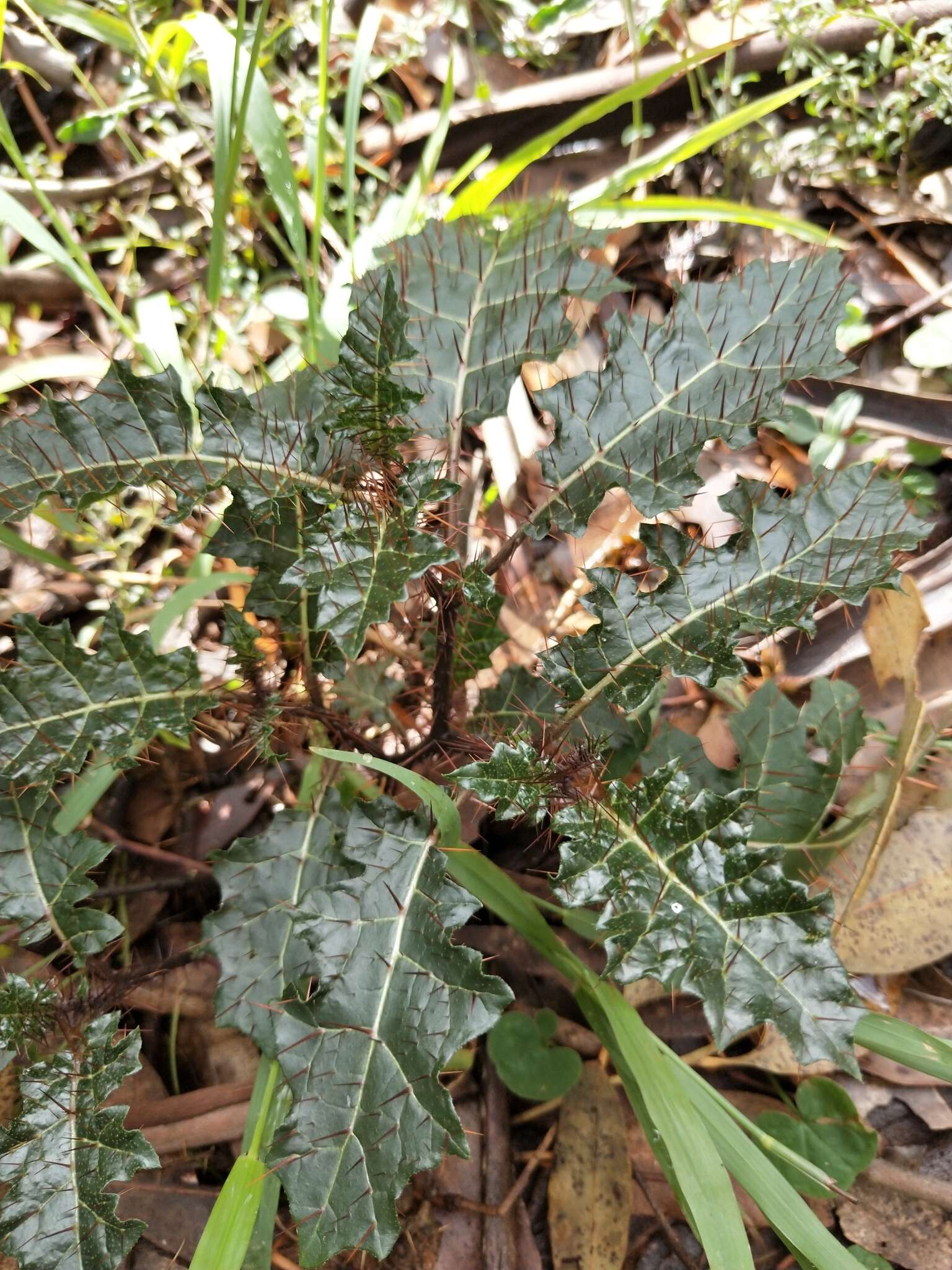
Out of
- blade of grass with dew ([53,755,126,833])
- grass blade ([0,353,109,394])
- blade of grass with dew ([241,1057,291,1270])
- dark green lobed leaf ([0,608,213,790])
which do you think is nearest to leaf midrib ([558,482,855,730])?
dark green lobed leaf ([0,608,213,790])

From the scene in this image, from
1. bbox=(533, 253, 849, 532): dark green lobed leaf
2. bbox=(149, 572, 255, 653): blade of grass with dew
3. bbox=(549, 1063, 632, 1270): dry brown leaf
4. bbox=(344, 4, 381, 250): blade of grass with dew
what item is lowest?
bbox=(549, 1063, 632, 1270): dry brown leaf

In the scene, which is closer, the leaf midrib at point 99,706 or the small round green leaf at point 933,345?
the leaf midrib at point 99,706

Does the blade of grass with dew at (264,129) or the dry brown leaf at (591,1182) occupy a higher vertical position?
the blade of grass with dew at (264,129)

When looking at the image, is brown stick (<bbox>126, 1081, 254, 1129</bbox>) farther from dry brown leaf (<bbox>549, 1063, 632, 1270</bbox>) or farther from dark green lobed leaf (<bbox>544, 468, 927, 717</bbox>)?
dark green lobed leaf (<bbox>544, 468, 927, 717</bbox>)

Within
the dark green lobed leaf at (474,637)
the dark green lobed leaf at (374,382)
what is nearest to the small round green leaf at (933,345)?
the dark green lobed leaf at (474,637)

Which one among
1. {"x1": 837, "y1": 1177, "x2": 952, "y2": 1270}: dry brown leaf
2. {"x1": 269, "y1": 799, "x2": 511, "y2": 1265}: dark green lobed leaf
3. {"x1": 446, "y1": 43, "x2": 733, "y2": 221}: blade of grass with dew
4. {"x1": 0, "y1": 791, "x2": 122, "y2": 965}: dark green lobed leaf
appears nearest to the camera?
{"x1": 269, "y1": 799, "x2": 511, "y2": 1265}: dark green lobed leaf

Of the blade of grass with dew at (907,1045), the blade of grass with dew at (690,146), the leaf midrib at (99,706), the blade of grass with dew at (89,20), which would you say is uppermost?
the blade of grass with dew at (89,20)

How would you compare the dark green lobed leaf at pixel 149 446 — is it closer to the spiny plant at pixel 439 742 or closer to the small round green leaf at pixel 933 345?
the spiny plant at pixel 439 742
